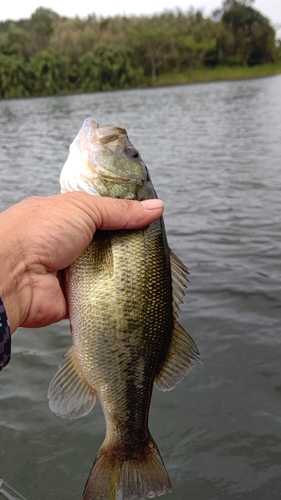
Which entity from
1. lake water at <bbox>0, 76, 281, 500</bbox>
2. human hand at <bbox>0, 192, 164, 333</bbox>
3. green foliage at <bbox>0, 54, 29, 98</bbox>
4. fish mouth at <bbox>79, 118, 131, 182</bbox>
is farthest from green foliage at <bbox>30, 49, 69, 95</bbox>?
human hand at <bbox>0, 192, 164, 333</bbox>

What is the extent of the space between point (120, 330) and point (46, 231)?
57cm

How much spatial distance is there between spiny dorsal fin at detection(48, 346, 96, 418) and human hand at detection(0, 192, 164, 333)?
307mm

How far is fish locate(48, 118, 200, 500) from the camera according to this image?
2.19 meters

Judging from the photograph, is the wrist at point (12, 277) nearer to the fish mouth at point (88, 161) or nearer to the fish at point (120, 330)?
the fish at point (120, 330)

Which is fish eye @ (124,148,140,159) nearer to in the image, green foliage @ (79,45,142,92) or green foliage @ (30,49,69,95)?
green foliage @ (30,49,69,95)

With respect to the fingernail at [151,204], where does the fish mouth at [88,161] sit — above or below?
above

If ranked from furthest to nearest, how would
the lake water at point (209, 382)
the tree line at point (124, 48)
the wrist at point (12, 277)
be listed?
the tree line at point (124, 48) < the lake water at point (209, 382) < the wrist at point (12, 277)

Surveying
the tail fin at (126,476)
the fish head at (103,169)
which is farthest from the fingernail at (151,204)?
the tail fin at (126,476)

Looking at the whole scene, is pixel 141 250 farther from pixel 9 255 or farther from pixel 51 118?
pixel 51 118

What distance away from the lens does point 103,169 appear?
233 cm

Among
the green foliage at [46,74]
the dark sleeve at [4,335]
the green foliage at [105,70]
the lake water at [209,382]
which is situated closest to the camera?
the dark sleeve at [4,335]

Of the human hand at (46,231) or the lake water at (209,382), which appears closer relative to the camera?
the human hand at (46,231)

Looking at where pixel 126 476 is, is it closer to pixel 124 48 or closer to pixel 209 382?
pixel 209 382

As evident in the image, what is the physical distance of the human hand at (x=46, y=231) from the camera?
216cm
